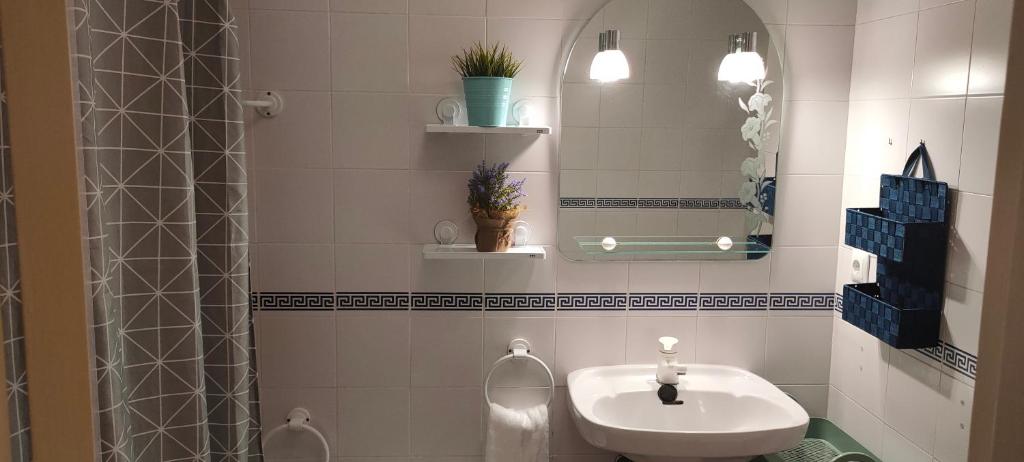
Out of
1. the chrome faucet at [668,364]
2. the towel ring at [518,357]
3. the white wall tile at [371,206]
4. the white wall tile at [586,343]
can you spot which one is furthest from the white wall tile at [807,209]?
the white wall tile at [371,206]

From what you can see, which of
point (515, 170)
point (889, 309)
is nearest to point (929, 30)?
point (889, 309)

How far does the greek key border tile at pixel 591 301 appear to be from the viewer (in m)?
2.31

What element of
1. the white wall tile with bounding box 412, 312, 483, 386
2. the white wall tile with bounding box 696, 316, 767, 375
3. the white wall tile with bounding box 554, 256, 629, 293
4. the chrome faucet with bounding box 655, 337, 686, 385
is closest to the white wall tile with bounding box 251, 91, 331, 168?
the white wall tile with bounding box 412, 312, 483, 386

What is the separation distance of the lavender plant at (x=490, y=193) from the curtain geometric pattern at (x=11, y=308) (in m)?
1.38

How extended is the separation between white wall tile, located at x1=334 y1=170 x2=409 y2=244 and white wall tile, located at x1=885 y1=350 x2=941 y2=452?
4.79 ft

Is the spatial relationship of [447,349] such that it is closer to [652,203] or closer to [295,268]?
[295,268]

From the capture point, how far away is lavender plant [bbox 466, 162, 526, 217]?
2.13 metres

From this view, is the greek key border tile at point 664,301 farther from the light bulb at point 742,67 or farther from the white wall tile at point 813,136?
A: the light bulb at point 742,67

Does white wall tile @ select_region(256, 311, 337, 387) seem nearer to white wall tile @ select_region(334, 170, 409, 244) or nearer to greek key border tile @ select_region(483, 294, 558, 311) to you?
white wall tile @ select_region(334, 170, 409, 244)

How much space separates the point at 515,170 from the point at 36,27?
169 cm

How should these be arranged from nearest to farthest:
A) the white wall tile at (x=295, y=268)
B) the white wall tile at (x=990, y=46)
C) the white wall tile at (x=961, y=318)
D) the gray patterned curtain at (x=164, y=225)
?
1. the gray patterned curtain at (x=164, y=225)
2. the white wall tile at (x=990, y=46)
3. the white wall tile at (x=961, y=318)
4. the white wall tile at (x=295, y=268)

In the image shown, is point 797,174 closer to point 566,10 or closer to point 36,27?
point 566,10

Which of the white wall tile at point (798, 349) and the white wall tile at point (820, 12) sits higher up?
the white wall tile at point (820, 12)

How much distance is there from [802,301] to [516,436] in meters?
1.03
